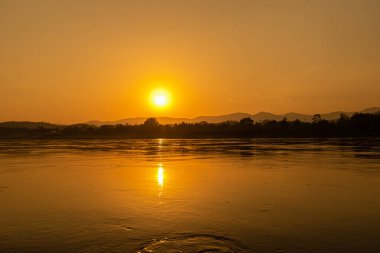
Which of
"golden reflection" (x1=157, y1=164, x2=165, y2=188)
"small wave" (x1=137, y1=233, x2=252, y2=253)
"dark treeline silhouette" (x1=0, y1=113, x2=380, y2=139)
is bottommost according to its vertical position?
"small wave" (x1=137, y1=233, x2=252, y2=253)

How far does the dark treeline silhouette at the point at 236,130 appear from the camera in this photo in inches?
3920

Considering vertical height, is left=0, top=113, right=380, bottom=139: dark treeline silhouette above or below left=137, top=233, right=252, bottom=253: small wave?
above

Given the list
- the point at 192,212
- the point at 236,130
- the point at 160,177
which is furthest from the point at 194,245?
the point at 236,130

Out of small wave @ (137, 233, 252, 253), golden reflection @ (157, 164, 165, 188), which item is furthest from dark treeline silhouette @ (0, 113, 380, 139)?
small wave @ (137, 233, 252, 253)

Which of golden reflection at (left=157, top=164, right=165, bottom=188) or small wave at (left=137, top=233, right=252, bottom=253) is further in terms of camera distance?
golden reflection at (left=157, top=164, right=165, bottom=188)

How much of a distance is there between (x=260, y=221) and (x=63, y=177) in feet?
46.1

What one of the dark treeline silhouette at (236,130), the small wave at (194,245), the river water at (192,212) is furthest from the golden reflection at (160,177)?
the dark treeline silhouette at (236,130)

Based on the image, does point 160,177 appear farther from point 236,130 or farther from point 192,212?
point 236,130

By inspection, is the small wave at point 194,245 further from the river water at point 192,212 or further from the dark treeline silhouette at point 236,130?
the dark treeline silhouette at point 236,130

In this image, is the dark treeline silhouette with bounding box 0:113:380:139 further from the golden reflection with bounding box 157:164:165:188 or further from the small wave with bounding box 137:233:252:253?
the small wave with bounding box 137:233:252:253

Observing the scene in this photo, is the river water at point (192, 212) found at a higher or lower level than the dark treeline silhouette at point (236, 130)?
lower

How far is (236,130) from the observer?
11919 cm

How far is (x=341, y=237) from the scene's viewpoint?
31.7 feet

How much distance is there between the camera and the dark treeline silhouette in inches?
3920
